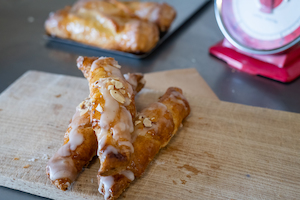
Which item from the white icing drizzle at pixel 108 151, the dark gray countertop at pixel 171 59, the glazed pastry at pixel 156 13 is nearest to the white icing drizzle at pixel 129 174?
the white icing drizzle at pixel 108 151

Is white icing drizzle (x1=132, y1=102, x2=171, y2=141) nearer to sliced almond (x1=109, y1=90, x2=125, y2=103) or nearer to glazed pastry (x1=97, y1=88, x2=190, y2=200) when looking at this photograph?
glazed pastry (x1=97, y1=88, x2=190, y2=200)

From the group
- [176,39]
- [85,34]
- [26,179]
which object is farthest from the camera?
[176,39]

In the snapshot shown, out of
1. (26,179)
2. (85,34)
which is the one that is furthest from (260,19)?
(26,179)

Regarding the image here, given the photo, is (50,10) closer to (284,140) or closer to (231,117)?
(231,117)

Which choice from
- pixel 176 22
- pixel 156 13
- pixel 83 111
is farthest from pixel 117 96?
pixel 176 22

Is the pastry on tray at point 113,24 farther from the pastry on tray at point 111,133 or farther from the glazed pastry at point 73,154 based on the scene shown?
the glazed pastry at point 73,154

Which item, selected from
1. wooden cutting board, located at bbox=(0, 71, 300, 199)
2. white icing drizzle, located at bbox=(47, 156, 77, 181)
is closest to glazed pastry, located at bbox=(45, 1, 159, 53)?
wooden cutting board, located at bbox=(0, 71, 300, 199)
